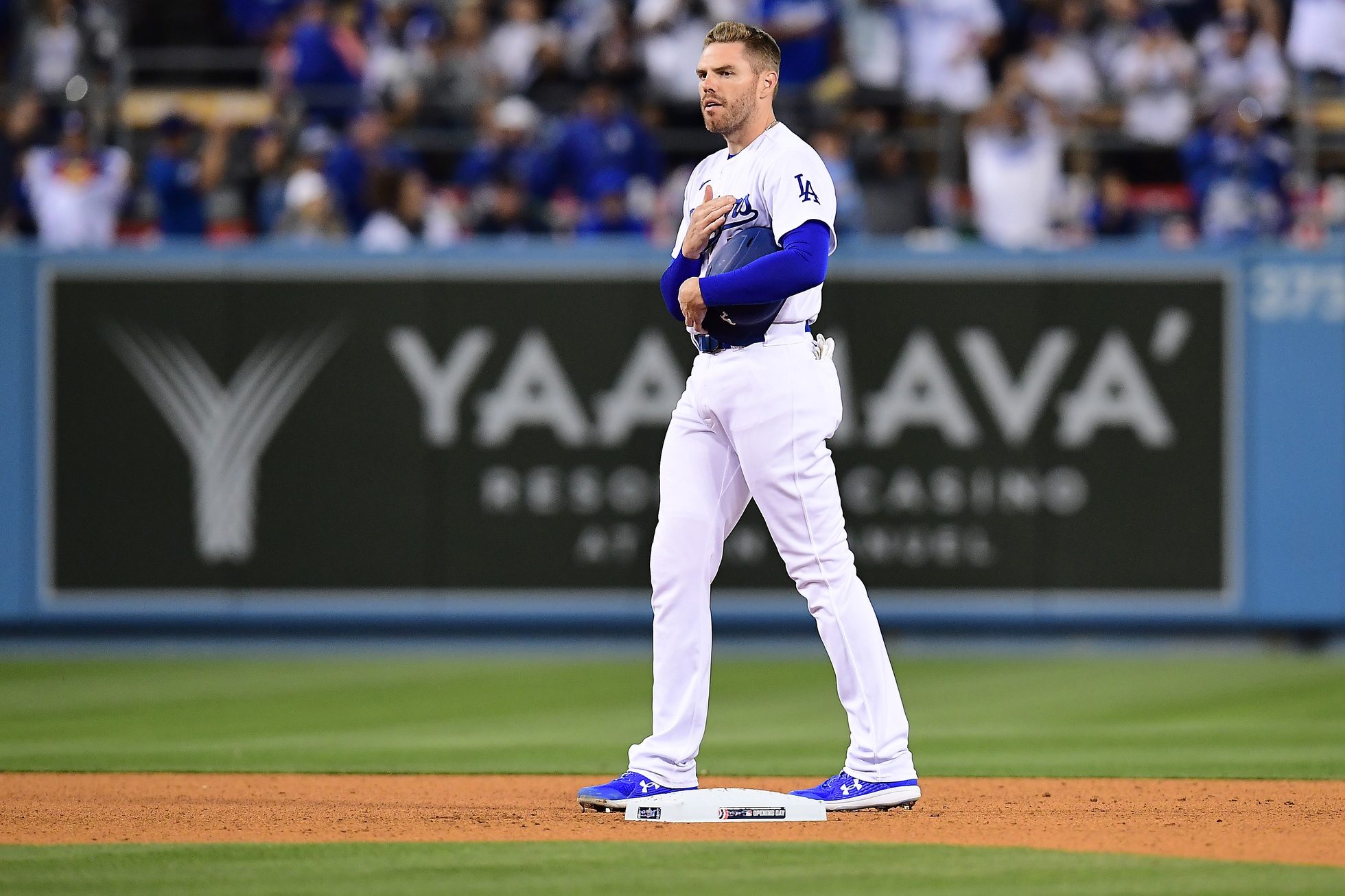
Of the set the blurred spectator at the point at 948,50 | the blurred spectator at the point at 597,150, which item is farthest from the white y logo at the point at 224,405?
the blurred spectator at the point at 948,50

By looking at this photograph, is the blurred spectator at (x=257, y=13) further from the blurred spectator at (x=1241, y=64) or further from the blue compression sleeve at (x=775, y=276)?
the blue compression sleeve at (x=775, y=276)

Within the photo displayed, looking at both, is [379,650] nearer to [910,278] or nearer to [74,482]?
[74,482]

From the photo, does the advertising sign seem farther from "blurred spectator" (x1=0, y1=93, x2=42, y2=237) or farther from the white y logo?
"blurred spectator" (x1=0, y1=93, x2=42, y2=237)

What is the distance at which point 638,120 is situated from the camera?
1445 cm

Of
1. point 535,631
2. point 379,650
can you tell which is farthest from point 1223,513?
point 379,650

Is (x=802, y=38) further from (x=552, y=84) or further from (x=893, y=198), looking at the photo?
(x=893, y=198)

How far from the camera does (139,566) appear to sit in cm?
1297

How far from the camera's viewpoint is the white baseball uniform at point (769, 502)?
6.12m

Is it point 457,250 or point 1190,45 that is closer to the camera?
point 457,250

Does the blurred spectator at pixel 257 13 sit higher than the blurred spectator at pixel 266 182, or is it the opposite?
the blurred spectator at pixel 257 13

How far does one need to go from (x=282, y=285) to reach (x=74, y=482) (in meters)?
1.77

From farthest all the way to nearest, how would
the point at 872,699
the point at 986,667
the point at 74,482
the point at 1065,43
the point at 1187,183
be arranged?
the point at 1065,43
the point at 1187,183
the point at 74,482
the point at 986,667
the point at 872,699

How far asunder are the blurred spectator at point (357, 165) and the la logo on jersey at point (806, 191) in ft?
27.1

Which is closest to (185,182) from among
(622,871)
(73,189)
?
(73,189)
